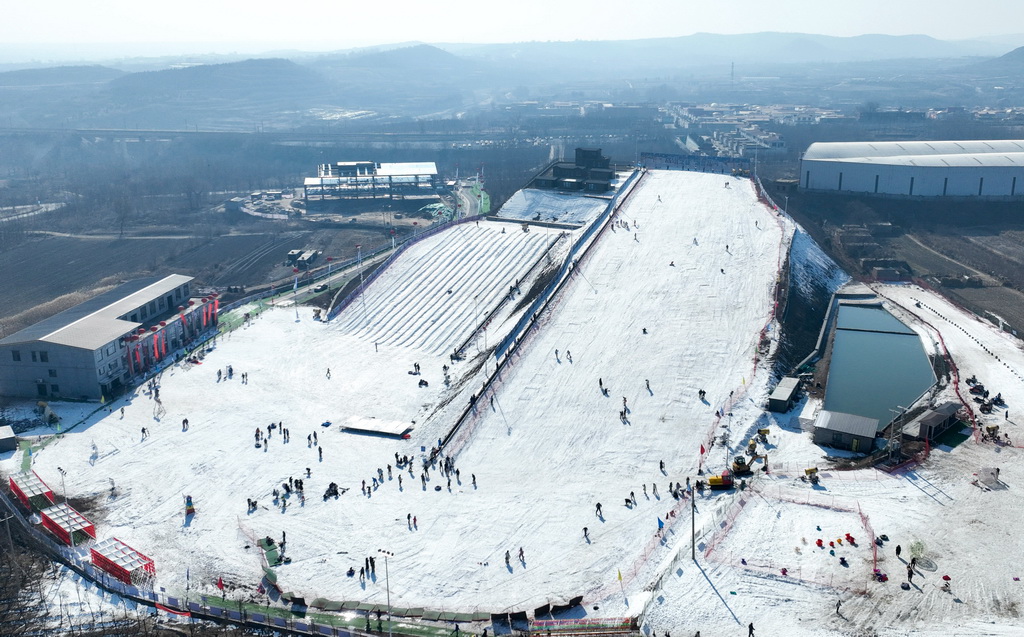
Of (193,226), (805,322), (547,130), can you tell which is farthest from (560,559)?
(547,130)

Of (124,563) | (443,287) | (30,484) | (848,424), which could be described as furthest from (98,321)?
(848,424)

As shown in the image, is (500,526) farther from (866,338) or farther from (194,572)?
(866,338)

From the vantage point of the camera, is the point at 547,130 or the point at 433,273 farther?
the point at 547,130

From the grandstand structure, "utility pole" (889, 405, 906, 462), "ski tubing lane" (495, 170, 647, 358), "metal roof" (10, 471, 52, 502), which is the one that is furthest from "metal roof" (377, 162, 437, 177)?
"utility pole" (889, 405, 906, 462)

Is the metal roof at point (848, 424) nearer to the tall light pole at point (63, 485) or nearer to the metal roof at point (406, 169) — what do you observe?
the tall light pole at point (63, 485)

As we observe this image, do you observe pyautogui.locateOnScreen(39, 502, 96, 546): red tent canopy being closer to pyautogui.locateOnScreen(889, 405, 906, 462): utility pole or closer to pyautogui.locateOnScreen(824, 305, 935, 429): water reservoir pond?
pyautogui.locateOnScreen(889, 405, 906, 462): utility pole
